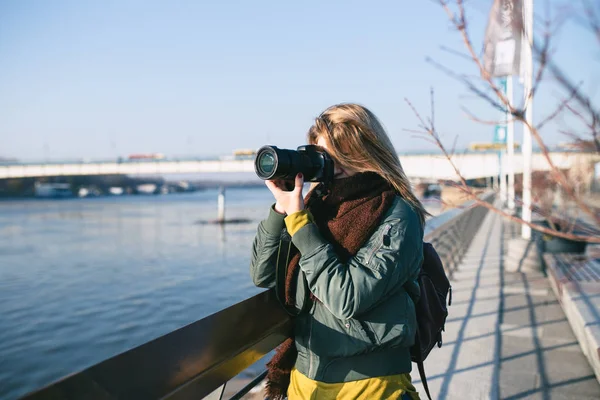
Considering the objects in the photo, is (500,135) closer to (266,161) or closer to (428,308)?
(428,308)

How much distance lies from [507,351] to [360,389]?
3.24m

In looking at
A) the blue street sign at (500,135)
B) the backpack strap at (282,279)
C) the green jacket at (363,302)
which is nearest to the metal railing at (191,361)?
the backpack strap at (282,279)

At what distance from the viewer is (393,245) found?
1.43 meters

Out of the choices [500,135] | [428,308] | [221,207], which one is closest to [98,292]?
[500,135]

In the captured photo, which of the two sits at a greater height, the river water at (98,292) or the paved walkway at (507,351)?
the paved walkway at (507,351)

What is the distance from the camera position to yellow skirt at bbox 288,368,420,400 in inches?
58.6

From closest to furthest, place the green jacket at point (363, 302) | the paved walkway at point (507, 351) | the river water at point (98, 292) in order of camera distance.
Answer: the green jacket at point (363, 302), the paved walkway at point (507, 351), the river water at point (98, 292)

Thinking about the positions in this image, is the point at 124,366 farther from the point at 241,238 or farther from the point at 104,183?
the point at 104,183

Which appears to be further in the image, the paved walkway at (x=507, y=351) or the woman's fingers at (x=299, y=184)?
the paved walkway at (x=507, y=351)

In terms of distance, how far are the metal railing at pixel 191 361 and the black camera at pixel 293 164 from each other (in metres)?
0.41

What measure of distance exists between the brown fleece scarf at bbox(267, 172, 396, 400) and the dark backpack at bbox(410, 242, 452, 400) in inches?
13.9

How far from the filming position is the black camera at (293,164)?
1457 millimetres

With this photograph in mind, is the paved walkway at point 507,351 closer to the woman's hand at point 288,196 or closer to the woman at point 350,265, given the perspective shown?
the woman at point 350,265

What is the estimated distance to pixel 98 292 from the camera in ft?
62.4
